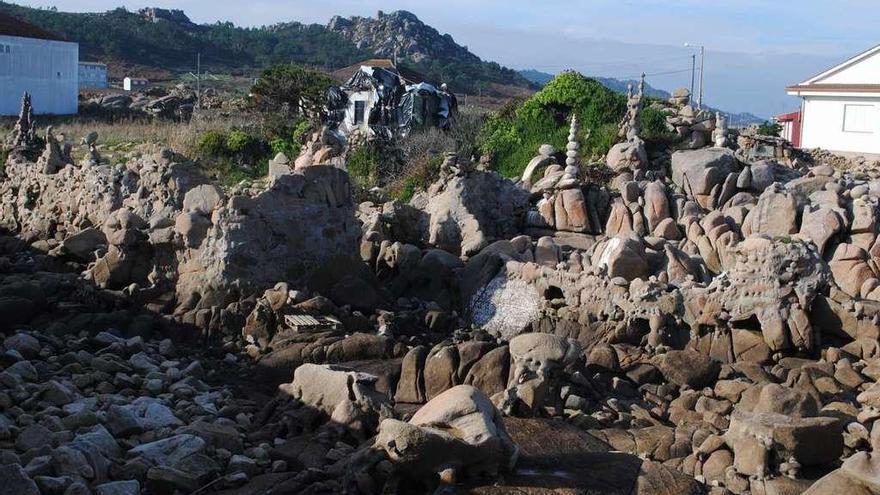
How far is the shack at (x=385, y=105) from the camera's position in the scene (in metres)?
33.2

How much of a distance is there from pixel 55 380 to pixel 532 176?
46.7ft

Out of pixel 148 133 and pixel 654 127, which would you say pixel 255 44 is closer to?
pixel 148 133

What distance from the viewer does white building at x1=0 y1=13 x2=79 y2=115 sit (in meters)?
44.9

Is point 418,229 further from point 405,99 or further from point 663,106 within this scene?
point 405,99

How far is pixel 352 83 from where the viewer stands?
114 feet

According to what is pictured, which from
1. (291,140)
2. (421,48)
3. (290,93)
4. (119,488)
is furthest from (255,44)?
(119,488)

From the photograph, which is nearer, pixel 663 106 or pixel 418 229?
pixel 418 229

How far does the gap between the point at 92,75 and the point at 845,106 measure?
47.3m

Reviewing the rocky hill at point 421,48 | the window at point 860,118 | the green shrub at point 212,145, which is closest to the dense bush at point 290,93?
the green shrub at point 212,145

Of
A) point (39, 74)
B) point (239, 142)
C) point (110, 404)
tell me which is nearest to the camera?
point (110, 404)

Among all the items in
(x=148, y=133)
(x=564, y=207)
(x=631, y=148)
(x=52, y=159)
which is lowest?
(x=564, y=207)

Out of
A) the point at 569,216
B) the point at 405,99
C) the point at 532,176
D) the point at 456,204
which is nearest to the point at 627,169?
the point at 532,176

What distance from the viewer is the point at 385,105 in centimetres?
3391

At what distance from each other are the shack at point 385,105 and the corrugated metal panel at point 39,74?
17.4 metres
